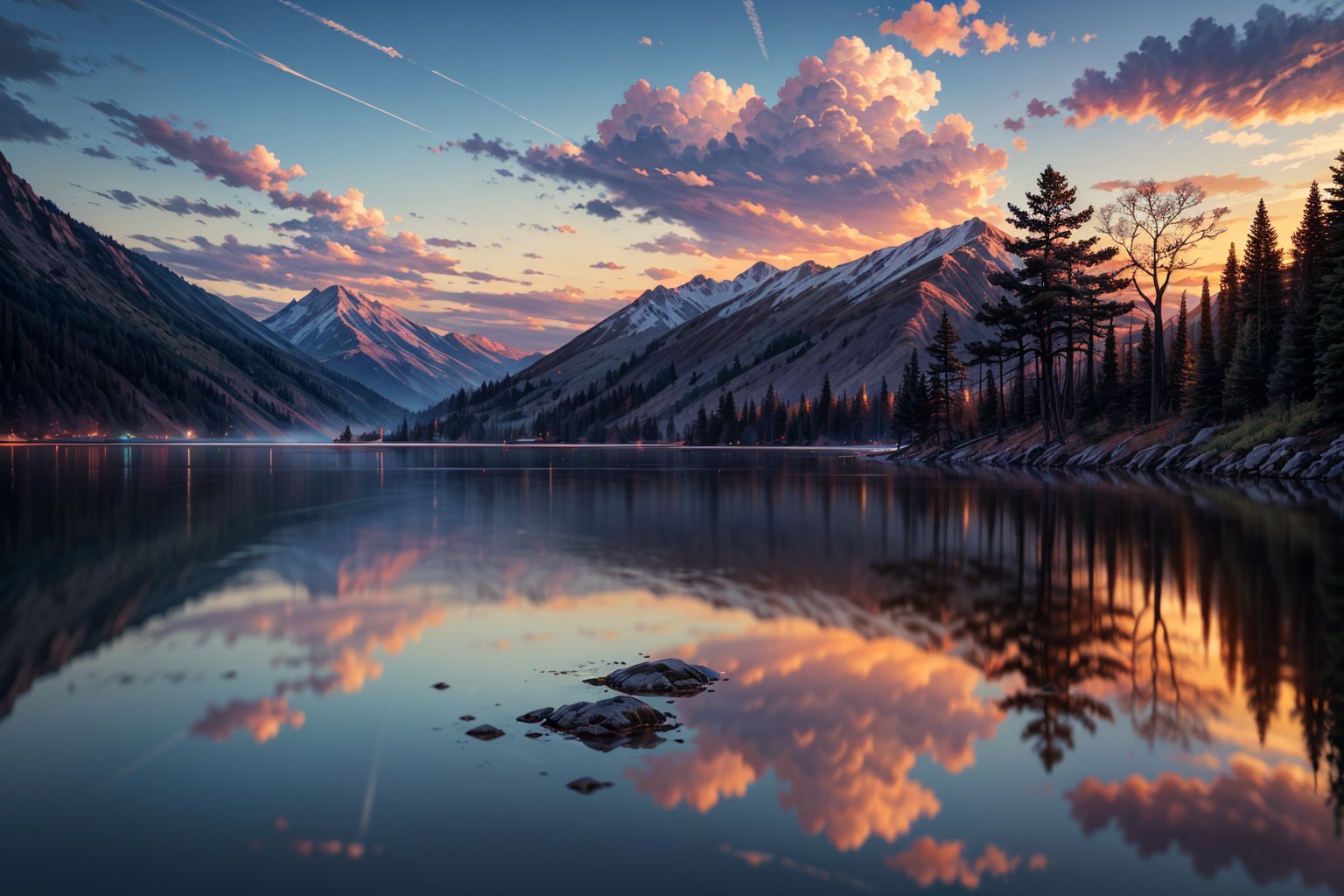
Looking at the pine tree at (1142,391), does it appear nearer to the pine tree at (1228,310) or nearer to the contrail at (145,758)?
the pine tree at (1228,310)

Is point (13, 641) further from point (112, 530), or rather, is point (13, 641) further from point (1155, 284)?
point (1155, 284)

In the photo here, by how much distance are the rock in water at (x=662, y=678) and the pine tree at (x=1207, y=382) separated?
72789 millimetres

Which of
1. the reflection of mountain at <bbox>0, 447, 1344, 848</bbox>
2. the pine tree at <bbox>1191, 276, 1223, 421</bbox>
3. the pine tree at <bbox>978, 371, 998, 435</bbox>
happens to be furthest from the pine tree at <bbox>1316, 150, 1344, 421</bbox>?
the pine tree at <bbox>978, 371, 998, 435</bbox>

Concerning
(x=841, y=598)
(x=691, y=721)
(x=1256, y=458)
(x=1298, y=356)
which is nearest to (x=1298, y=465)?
(x=1256, y=458)

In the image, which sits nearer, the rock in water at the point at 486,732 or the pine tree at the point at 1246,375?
the rock in water at the point at 486,732

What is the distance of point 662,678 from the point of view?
1248 centimetres

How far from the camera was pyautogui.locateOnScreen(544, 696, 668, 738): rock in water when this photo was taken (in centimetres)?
1054

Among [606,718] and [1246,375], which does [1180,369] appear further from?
[606,718]

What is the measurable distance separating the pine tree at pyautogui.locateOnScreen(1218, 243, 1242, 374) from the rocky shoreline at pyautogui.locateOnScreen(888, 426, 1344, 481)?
7678mm

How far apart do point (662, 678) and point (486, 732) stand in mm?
2898

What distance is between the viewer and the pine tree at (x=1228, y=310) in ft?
262

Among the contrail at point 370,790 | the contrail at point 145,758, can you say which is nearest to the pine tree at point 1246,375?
the contrail at point 370,790

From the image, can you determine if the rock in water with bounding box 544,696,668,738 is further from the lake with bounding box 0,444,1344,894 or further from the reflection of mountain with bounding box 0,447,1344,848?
the reflection of mountain with bounding box 0,447,1344,848

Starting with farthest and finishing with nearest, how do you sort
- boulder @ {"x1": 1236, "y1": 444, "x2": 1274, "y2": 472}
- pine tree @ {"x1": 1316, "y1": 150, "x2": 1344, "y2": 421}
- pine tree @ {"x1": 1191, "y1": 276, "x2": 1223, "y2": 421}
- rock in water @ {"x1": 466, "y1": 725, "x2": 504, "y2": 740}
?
pine tree @ {"x1": 1191, "y1": 276, "x2": 1223, "y2": 421}
boulder @ {"x1": 1236, "y1": 444, "x2": 1274, "y2": 472}
pine tree @ {"x1": 1316, "y1": 150, "x2": 1344, "y2": 421}
rock in water @ {"x1": 466, "y1": 725, "x2": 504, "y2": 740}
